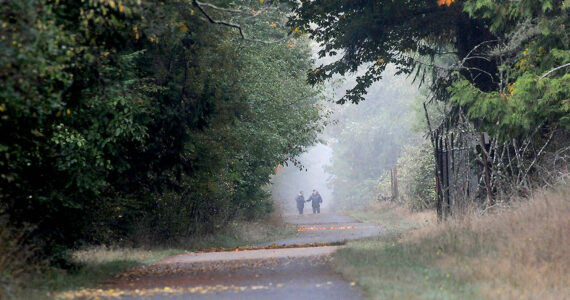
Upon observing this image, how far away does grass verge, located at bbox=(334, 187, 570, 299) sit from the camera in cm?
969

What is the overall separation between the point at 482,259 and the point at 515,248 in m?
0.61

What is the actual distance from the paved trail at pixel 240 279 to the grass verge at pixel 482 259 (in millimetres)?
467

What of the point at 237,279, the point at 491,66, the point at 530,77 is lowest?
the point at 237,279

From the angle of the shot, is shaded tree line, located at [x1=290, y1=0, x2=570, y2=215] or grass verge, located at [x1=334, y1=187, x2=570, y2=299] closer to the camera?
grass verge, located at [x1=334, y1=187, x2=570, y2=299]

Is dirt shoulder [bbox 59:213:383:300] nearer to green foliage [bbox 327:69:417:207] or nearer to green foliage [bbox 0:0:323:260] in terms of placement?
green foliage [bbox 0:0:323:260]

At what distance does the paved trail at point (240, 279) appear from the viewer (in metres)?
10.6

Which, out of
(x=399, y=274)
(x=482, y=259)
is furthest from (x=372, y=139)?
(x=399, y=274)

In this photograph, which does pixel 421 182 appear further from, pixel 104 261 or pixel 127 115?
pixel 127 115

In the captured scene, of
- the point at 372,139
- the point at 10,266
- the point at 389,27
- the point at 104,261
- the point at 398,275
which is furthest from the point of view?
the point at 372,139

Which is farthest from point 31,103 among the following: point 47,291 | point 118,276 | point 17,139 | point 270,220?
point 270,220

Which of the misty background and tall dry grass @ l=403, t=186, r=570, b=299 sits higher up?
the misty background

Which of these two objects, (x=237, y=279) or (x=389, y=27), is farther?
(x=389, y=27)

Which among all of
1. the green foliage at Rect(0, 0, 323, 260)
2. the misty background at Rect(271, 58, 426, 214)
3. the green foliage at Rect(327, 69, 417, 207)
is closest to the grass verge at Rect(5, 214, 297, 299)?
the green foliage at Rect(0, 0, 323, 260)

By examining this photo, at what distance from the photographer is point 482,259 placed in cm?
1161
